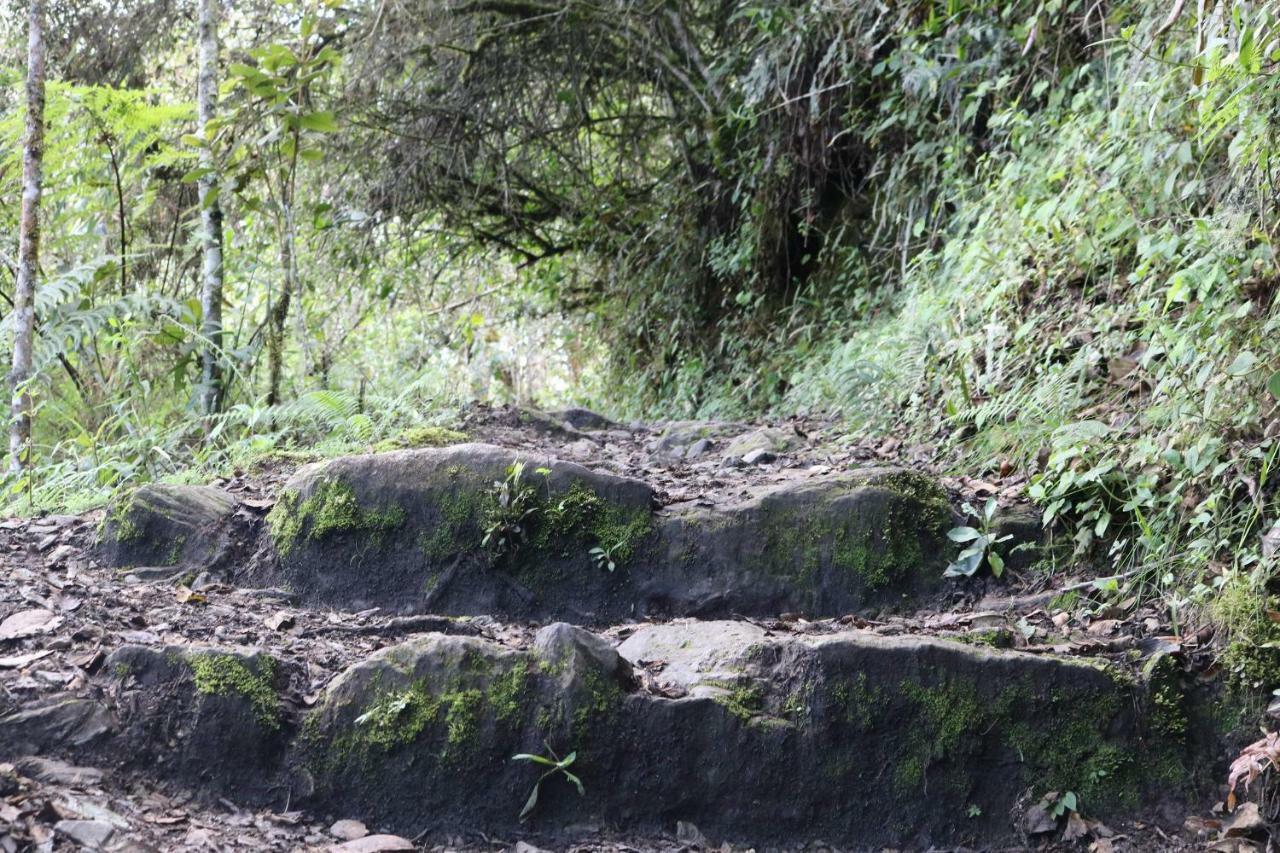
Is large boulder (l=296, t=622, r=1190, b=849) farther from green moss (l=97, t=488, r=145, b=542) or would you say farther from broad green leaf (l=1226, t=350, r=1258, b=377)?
green moss (l=97, t=488, r=145, b=542)

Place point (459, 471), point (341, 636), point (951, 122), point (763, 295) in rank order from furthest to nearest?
point (763, 295)
point (951, 122)
point (459, 471)
point (341, 636)

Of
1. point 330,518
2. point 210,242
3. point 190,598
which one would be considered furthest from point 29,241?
point 190,598

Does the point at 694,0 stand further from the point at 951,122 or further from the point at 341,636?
the point at 341,636

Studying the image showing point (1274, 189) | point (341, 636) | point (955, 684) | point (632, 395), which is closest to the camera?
point (955, 684)

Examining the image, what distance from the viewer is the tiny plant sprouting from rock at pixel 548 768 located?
2723mm

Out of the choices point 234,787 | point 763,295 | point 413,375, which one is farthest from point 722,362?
point 234,787

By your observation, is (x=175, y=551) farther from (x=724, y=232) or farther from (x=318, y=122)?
(x=724, y=232)

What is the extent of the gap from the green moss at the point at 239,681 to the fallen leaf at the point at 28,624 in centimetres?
53

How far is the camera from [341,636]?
3.30 meters

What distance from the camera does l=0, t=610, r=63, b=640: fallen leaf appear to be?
2.90 m

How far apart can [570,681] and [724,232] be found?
21.7ft

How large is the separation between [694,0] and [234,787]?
7732mm

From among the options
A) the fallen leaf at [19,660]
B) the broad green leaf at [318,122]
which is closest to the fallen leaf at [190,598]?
the fallen leaf at [19,660]

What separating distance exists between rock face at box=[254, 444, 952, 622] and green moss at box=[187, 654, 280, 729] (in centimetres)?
90
